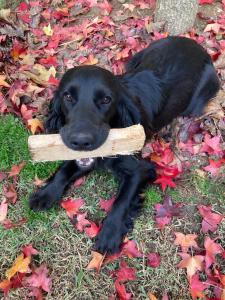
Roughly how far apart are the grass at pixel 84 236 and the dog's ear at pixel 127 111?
0.63m

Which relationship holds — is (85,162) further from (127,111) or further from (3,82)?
(3,82)

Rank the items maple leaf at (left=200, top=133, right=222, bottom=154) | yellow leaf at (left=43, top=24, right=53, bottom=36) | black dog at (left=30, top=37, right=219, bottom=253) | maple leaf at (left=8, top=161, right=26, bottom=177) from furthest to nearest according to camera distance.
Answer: yellow leaf at (left=43, top=24, right=53, bottom=36) → maple leaf at (left=200, top=133, right=222, bottom=154) → maple leaf at (left=8, top=161, right=26, bottom=177) → black dog at (left=30, top=37, right=219, bottom=253)

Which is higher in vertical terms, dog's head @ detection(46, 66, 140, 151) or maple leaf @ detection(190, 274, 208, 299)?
dog's head @ detection(46, 66, 140, 151)

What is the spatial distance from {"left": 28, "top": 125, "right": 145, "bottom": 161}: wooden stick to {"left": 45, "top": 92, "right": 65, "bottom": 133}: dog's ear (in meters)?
0.48

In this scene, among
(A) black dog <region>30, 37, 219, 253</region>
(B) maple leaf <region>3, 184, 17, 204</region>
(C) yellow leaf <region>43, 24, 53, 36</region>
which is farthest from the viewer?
(C) yellow leaf <region>43, 24, 53, 36</region>

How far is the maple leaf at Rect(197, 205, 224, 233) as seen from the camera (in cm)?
329

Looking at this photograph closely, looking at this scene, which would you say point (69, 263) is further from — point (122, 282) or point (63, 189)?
point (63, 189)

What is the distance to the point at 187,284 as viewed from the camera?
302 centimetres

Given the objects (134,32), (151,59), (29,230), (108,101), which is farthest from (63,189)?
(134,32)

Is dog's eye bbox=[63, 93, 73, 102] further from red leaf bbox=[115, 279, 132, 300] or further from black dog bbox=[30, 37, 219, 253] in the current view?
red leaf bbox=[115, 279, 132, 300]

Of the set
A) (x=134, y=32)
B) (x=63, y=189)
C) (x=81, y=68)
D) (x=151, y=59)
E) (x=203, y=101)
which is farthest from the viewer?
(x=134, y=32)

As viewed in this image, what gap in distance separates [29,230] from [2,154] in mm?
800

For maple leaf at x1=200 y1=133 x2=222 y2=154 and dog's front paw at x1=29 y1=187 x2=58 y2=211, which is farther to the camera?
maple leaf at x1=200 y1=133 x2=222 y2=154

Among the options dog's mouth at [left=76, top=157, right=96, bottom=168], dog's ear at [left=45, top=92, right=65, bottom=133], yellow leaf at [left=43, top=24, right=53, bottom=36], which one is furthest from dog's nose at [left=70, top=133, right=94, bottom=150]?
yellow leaf at [left=43, top=24, right=53, bottom=36]
